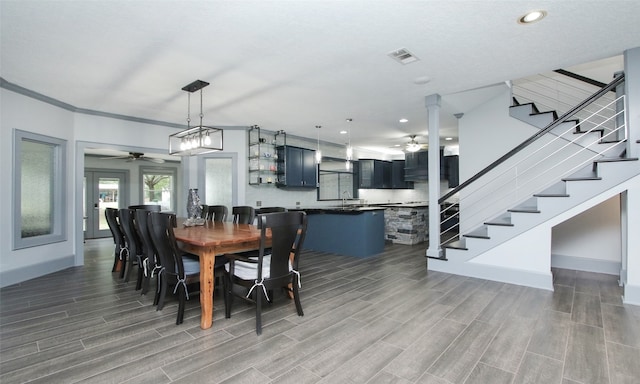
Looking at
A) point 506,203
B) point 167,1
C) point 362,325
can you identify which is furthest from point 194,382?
point 506,203

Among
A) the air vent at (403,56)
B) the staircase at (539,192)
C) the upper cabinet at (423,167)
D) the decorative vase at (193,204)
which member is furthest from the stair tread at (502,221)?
the upper cabinet at (423,167)

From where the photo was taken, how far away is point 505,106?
4582mm

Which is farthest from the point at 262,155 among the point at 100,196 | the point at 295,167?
the point at 100,196

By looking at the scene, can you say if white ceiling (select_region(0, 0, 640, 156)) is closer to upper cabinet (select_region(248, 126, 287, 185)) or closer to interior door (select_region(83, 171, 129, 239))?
upper cabinet (select_region(248, 126, 287, 185))

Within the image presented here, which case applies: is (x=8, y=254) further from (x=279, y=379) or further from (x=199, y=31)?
(x=279, y=379)

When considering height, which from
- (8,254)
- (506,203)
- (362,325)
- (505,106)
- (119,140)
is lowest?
(362,325)

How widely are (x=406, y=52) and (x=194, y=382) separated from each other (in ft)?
10.4

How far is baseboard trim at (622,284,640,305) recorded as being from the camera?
2873 mm

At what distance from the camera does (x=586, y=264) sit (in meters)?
4.22

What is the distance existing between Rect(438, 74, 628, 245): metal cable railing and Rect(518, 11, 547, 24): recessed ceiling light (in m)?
1.64

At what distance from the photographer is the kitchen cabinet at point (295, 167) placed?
6.12 metres

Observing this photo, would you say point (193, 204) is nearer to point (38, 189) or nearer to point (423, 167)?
point (38, 189)

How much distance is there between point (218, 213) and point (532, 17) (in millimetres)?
4202

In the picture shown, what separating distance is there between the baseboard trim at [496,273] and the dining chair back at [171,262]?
3.20 metres
